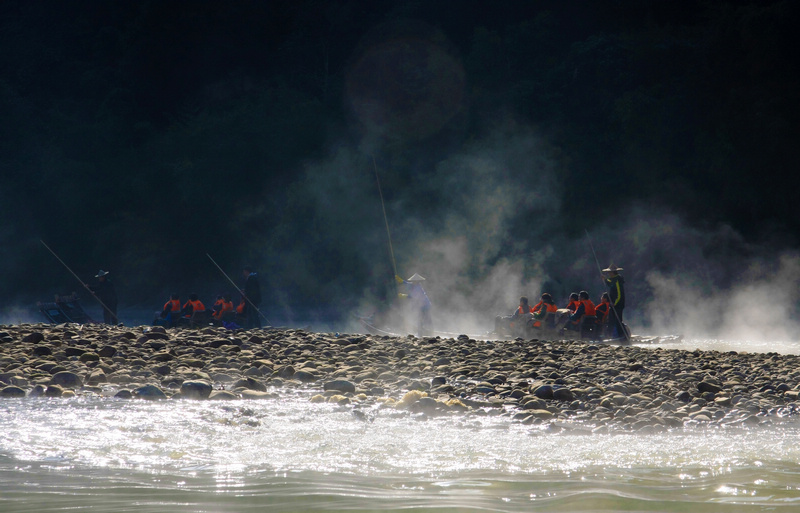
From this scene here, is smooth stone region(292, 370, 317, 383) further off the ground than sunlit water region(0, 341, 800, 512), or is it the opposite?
smooth stone region(292, 370, 317, 383)

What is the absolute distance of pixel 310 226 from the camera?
1209 inches

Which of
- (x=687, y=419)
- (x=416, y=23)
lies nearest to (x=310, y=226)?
(x=416, y=23)

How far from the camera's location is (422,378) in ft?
24.4

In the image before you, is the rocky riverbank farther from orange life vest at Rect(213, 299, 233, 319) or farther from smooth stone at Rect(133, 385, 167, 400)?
orange life vest at Rect(213, 299, 233, 319)

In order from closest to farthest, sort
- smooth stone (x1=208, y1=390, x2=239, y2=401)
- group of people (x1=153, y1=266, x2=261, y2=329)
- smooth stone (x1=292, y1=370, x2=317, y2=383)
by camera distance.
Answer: smooth stone (x1=208, y1=390, x2=239, y2=401), smooth stone (x1=292, y1=370, x2=317, y2=383), group of people (x1=153, y1=266, x2=261, y2=329)

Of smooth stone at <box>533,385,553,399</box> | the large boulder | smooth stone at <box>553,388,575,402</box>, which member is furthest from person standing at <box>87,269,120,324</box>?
smooth stone at <box>553,388,575,402</box>

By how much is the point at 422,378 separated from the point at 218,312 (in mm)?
8868

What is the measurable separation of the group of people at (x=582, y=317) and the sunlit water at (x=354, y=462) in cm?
851

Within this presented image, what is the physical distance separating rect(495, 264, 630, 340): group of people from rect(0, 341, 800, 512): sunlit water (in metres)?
8.51

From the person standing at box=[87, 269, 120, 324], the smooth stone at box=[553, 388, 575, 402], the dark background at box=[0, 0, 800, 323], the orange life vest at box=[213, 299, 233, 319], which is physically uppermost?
the dark background at box=[0, 0, 800, 323]

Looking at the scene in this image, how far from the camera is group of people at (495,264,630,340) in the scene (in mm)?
14539

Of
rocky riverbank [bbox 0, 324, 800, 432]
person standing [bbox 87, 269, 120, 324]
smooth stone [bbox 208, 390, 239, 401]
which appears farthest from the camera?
person standing [bbox 87, 269, 120, 324]

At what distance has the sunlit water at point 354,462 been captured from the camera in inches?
155

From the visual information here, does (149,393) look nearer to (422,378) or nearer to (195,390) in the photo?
(195,390)
